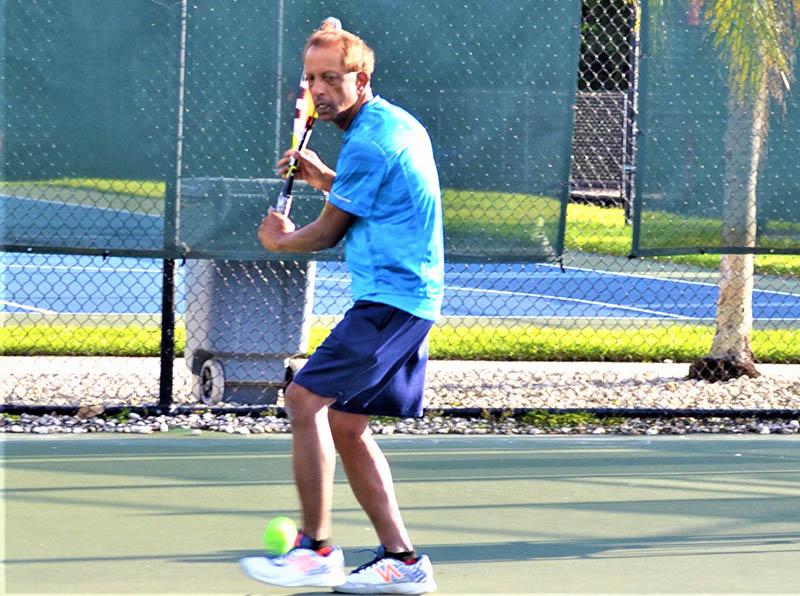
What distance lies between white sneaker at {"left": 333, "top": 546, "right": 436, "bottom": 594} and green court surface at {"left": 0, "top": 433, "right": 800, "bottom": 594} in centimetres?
13

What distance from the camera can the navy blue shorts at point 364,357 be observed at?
13.6 ft

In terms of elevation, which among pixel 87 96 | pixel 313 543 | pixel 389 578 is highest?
pixel 87 96

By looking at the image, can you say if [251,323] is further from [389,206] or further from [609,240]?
[609,240]

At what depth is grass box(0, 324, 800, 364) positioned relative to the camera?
33.8 feet

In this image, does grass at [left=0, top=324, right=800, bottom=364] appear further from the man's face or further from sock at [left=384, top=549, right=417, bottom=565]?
the man's face

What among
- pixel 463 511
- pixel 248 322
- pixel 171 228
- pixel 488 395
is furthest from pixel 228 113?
pixel 463 511

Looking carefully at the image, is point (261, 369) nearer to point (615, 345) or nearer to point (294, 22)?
point (294, 22)

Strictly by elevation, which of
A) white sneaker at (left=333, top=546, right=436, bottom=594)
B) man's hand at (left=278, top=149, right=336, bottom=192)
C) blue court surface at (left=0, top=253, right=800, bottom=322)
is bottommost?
blue court surface at (left=0, top=253, right=800, bottom=322)

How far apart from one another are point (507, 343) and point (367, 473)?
21.7 feet

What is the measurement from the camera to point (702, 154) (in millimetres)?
7395

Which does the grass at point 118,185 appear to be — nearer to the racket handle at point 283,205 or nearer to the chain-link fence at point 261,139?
the chain-link fence at point 261,139

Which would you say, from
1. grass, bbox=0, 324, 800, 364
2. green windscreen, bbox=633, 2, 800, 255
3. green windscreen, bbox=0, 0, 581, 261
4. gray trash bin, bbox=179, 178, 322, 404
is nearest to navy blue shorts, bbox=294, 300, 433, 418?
green windscreen, bbox=0, 0, 581, 261

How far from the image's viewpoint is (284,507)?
217 inches

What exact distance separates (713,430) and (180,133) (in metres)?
3.25
